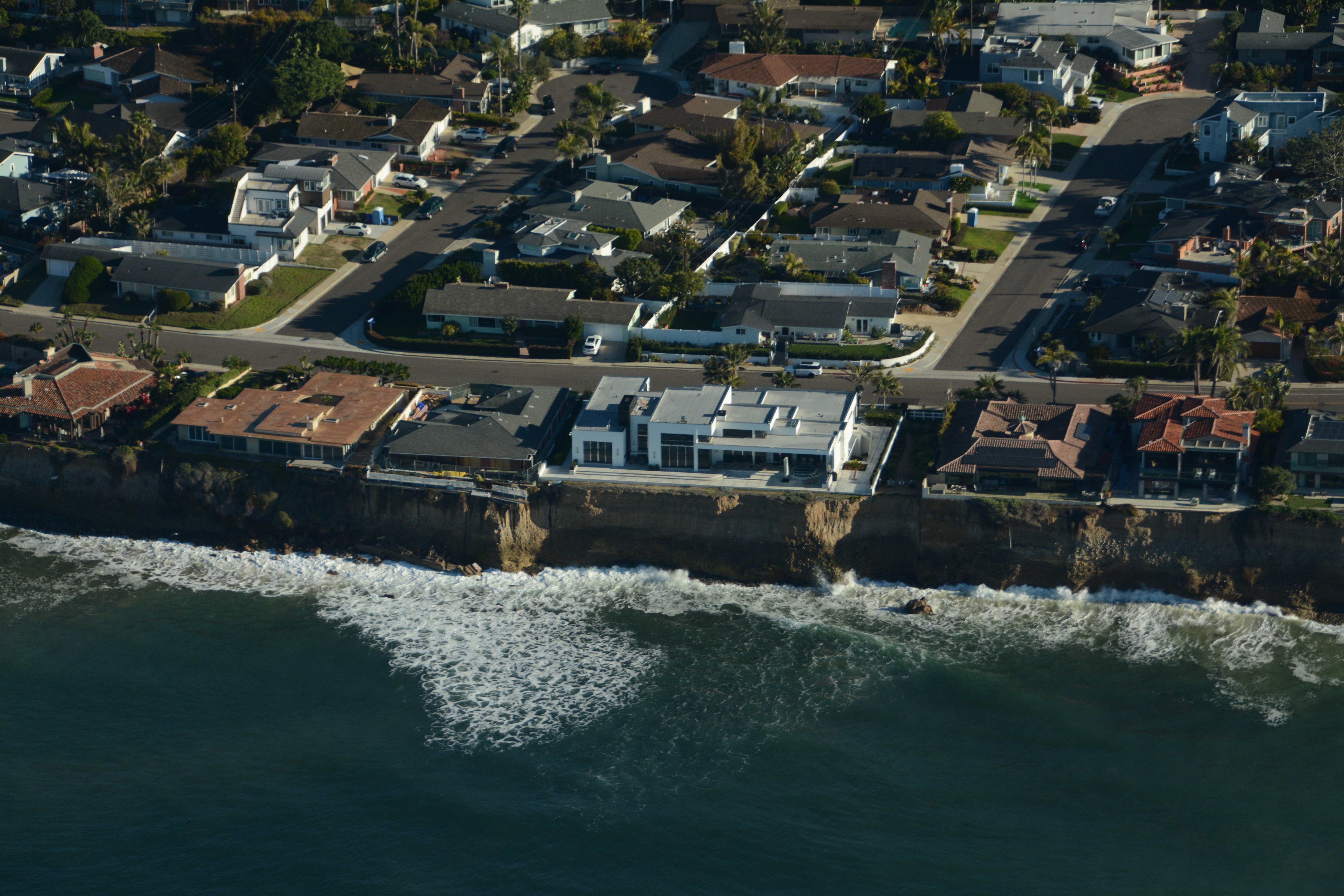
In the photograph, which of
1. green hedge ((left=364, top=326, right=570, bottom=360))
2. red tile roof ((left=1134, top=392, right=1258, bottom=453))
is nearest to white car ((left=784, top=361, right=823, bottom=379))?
green hedge ((left=364, top=326, right=570, bottom=360))

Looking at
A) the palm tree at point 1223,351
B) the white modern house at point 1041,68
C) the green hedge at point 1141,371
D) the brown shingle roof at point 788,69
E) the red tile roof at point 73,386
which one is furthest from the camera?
the brown shingle roof at point 788,69

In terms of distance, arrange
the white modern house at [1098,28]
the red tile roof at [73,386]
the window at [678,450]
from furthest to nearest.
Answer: the white modern house at [1098,28] → the red tile roof at [73,386] → the window at [678,450]

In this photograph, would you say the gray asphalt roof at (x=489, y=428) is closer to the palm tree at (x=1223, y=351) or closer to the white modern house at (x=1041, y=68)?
the palm tree at (x=1223, y=351)

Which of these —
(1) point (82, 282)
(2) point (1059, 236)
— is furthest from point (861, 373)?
(1) point (82, 282)

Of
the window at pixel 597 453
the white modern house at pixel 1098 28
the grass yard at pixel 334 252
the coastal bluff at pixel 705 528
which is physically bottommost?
the coastal bluff at pixel 705 528

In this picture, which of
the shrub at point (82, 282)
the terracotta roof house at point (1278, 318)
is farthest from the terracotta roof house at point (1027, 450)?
the shrub at point (82, 282)

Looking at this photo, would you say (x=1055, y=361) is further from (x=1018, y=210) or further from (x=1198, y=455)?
(x=1018, y=210)
